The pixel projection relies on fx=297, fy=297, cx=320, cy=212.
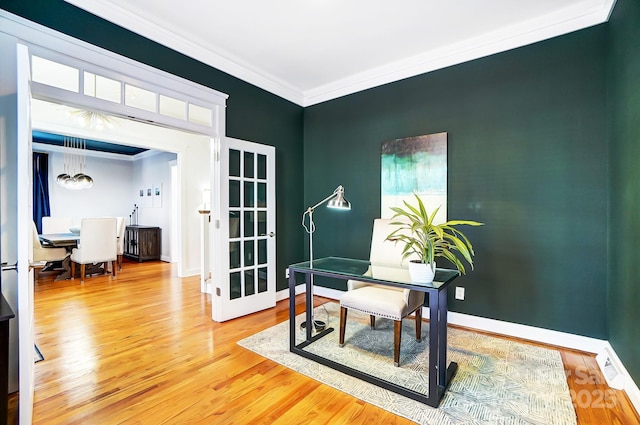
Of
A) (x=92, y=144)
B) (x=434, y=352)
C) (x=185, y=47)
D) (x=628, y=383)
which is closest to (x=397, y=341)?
(x=434, y=352)

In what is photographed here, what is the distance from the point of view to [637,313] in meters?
1.71

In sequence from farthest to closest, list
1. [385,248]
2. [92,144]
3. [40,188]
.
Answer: [92,144] < [40,188] < [385,248]

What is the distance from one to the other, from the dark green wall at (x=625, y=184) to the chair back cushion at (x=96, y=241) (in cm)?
636

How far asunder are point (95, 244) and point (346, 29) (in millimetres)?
5090

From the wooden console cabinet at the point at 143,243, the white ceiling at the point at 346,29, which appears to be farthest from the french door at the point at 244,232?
the wooden console cabinet at the point at 143,243

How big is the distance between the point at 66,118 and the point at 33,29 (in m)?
3.16

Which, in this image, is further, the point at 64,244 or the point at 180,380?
the point at 64,244

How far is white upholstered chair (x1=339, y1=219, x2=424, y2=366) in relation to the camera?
2127 millimetres

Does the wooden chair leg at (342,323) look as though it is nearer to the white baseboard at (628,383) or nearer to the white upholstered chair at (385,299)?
the white upholstered chair at (385,299)

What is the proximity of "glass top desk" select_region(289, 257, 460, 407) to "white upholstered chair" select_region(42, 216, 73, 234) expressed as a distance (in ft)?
21.7

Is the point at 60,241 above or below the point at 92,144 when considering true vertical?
below

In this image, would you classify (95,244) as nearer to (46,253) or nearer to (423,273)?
(46,253)

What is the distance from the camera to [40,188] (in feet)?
21.5

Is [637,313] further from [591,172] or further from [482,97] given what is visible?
[482,97]
